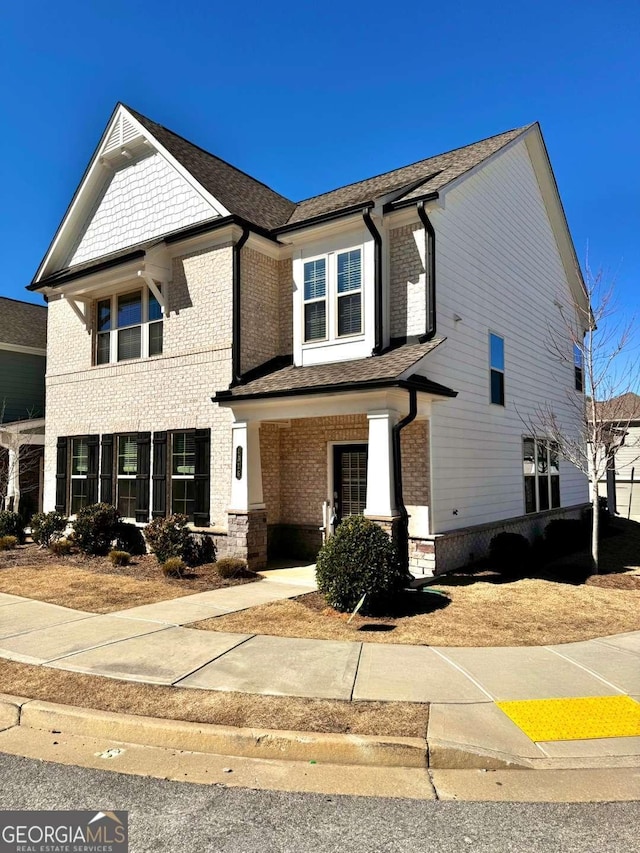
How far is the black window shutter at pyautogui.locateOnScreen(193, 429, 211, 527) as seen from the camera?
12.7 m

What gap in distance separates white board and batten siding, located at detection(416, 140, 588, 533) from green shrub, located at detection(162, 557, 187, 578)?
4905 millimetres

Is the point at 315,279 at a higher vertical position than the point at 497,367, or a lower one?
higher

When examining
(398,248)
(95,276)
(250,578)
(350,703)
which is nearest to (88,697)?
(350,703)

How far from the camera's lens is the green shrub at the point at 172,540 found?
12.0 metres

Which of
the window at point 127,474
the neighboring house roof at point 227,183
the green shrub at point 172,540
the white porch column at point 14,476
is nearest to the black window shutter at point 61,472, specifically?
the white porch column at point 14,476

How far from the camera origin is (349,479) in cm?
1278

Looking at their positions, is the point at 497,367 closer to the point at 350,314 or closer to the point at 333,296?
the point at 350,314

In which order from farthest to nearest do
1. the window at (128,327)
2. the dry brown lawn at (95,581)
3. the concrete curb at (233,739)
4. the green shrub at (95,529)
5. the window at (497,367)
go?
the window at (128,327), the window at (497,367), the green shrub at (95,529), the dry brown lawn at (95,581), the concrete curb at (233,739)

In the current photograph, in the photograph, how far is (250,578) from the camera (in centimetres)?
1109

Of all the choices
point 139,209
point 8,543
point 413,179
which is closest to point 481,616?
point 413,179

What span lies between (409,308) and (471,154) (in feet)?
17.4

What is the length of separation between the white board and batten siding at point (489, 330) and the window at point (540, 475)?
456 millimetres

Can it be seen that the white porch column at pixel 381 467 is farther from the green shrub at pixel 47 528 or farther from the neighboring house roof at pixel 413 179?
the green shrub at pixel 47 528

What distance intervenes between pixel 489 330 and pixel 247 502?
282 inches
